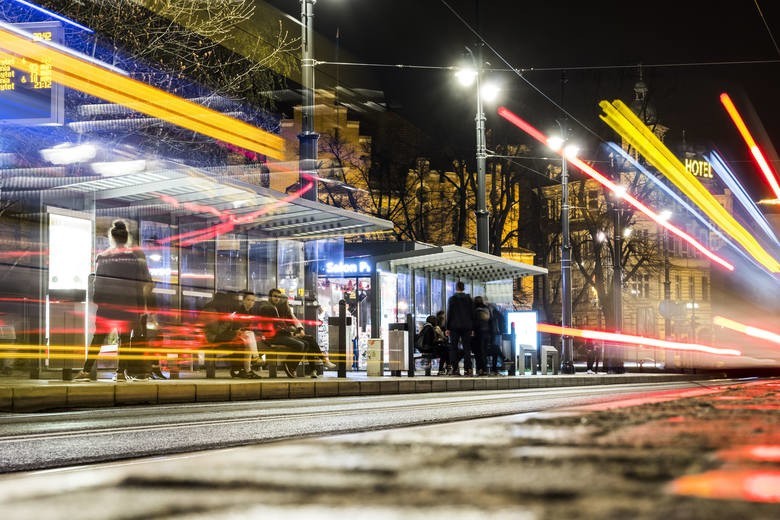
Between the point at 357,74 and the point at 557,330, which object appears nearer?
the point at 557,330

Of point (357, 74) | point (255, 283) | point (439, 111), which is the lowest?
point (255, 283)

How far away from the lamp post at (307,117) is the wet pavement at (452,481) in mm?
16620

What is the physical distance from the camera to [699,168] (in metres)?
107

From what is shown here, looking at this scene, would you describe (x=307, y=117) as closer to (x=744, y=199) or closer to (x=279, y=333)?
(x=279, y=333)

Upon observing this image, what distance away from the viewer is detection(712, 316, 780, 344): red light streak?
71.9 ft

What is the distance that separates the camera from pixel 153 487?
181 cm

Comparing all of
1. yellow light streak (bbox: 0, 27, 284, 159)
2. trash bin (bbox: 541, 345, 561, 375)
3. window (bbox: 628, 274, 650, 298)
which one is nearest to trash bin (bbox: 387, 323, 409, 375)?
yellow light streak (bbox: 0, 27, 284, 159)

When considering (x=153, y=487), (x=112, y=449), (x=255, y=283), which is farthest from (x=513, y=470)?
(x=255, y=283)

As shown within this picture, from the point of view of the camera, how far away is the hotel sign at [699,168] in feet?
340

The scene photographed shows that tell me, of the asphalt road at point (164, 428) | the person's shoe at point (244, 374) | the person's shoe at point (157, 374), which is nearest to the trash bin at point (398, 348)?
the person's shoe at point (244, 374)

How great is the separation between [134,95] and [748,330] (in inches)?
551

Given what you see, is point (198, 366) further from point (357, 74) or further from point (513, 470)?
point (357, 74)

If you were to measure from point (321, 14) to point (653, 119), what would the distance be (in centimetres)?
1883

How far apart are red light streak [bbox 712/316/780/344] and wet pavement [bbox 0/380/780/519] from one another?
810 inches
